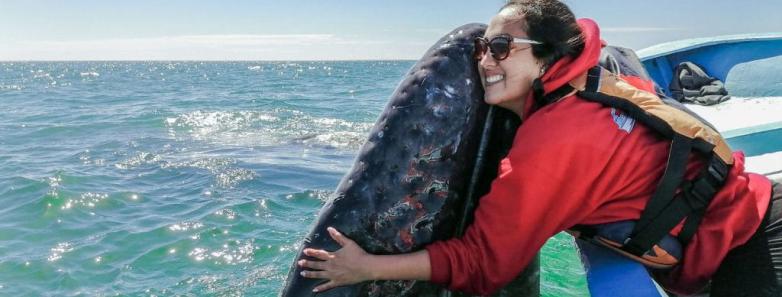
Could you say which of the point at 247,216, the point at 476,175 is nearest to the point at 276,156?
the point at 247,216

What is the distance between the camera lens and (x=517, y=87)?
2.88 m

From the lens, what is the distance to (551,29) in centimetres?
278

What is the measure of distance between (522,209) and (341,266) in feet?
2.37

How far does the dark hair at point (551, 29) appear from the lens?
2775mm

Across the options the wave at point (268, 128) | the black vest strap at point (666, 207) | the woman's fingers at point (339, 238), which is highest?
the black vest strap at point (666, 207)

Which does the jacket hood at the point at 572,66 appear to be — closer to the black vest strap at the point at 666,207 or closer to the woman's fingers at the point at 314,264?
the black vest strap at the point at 666,207

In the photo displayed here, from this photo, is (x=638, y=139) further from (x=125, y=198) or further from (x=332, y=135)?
(x=332, y=135)

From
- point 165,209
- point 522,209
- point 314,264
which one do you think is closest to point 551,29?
point 522,209

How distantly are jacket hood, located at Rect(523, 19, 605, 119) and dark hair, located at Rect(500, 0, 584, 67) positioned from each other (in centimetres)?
3

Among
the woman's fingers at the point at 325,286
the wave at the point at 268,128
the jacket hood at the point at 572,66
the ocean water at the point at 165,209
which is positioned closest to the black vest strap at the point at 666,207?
the jacket hood at the point at 572,66

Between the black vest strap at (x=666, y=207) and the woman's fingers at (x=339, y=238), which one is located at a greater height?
the black vest strap at (x=666, y=207)

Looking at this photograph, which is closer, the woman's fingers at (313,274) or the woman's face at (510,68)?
the woman's fingers at (313,274)

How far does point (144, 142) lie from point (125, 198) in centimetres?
555

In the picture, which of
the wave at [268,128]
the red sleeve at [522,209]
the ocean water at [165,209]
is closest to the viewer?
the red sleeve at [522,209]
